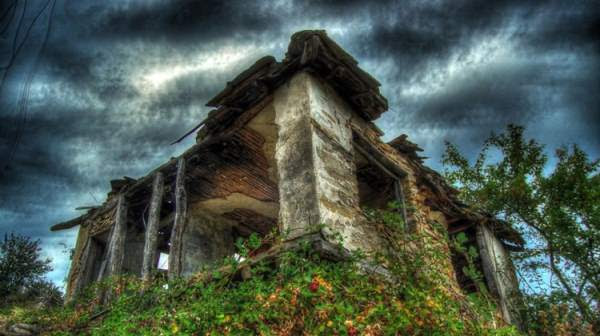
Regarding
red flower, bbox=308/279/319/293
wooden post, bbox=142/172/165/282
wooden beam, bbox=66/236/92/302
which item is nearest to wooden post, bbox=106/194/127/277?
wooden post, bbox=142/172/165/282

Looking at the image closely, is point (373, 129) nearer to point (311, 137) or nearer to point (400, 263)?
point (311, 137)

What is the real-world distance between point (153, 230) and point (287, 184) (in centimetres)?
317

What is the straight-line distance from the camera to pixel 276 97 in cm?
594

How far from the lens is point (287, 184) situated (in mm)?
4977

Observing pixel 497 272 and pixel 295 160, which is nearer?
pixel 295 160

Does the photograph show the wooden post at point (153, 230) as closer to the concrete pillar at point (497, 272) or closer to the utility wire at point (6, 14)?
the utility wire at point (6, 14)

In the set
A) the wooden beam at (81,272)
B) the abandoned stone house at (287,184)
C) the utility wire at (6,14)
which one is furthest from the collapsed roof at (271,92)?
the utility wire at (6,14)

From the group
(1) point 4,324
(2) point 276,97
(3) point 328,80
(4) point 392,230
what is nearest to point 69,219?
(1) point 4,324

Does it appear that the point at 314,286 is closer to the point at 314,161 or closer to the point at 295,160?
the point at 314,161

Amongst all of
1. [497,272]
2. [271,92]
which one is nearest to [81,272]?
[271,92]

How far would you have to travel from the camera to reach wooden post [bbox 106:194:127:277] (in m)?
7.25

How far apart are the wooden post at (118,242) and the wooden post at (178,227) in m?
1.61

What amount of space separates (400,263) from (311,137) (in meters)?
1.87

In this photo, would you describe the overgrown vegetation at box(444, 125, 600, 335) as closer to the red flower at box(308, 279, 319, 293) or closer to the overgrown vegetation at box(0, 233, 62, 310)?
the red flower at box(308, 279, 319, 293)
